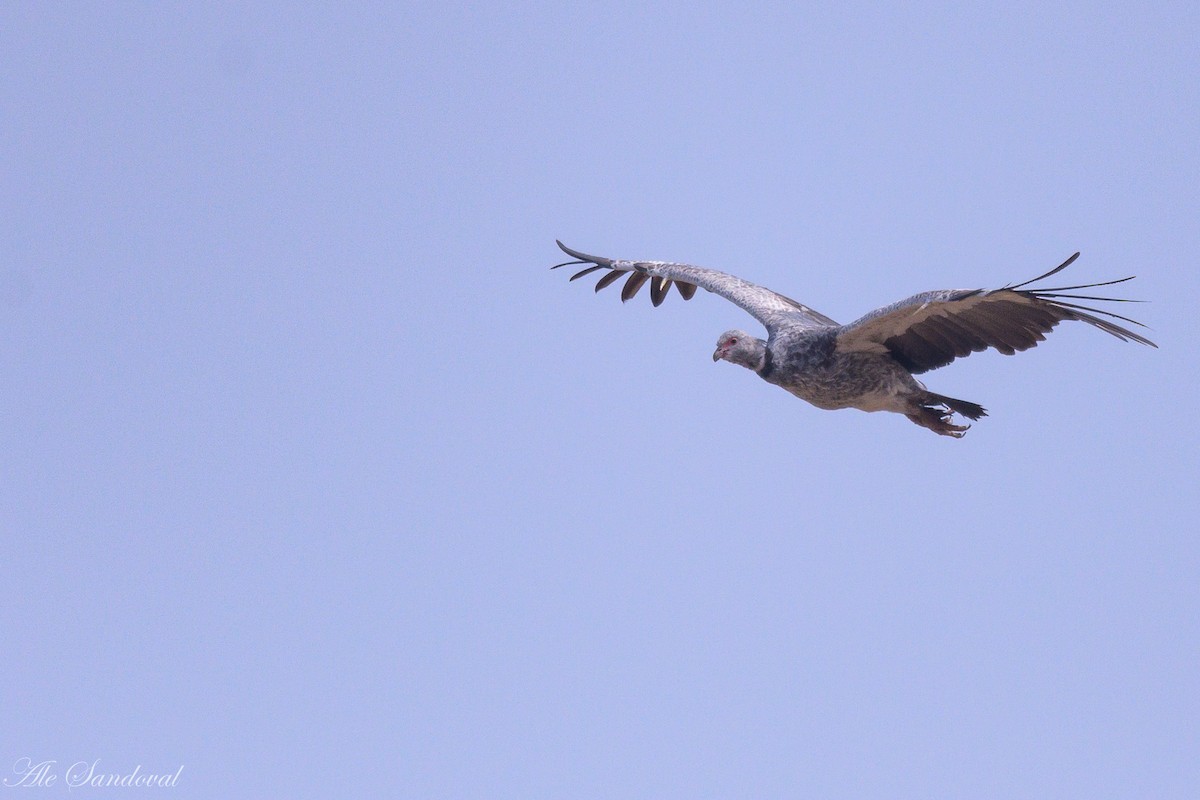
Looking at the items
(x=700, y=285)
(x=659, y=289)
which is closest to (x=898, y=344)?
(x=700, y=285)


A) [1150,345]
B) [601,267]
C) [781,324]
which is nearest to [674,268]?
[601,267]

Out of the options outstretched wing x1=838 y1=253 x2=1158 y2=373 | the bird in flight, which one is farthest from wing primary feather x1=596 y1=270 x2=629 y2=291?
outstretched wing x1=838 y1=253 x2=1158 y2=373

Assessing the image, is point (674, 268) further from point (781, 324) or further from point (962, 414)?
point (962, 414)

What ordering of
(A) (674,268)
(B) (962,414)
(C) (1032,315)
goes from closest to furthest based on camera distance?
(C) (1032,315), (B) (962,414), (A) (674,268)

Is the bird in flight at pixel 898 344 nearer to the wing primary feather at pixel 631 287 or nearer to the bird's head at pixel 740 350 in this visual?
the bird's head at pixel 740 350

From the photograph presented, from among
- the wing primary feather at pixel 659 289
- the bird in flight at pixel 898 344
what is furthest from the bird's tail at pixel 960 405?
the wing primary feather at pixel 659 289

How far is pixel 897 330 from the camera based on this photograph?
11.6 m

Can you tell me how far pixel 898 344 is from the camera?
11906 mm

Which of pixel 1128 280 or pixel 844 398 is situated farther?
pixel 844 398

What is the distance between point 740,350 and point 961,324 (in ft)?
6.24

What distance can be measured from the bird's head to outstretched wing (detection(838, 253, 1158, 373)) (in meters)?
0.80

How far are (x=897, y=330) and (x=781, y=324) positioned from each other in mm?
1273

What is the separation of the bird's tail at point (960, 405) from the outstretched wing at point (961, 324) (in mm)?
377

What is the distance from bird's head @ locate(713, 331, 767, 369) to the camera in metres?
12.4
